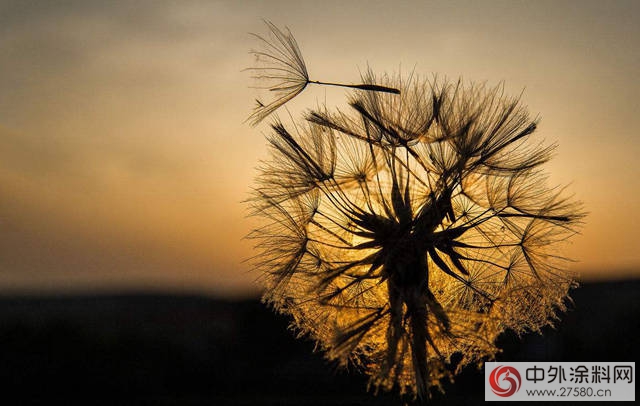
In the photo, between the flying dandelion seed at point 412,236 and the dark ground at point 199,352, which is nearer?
the flying dandelion seed at point 412,236

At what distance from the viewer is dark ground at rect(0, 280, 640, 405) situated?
11969 millimetres

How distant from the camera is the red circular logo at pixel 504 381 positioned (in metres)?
Result: 9.79

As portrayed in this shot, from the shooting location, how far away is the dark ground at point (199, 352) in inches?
471

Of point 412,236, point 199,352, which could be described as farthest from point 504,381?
point 199,352

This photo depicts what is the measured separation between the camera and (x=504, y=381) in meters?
9.83

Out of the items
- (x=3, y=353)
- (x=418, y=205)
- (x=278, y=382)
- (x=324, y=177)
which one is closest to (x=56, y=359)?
(x=3, y=353)

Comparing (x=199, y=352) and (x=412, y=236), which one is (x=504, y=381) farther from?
(x=199, y=352)

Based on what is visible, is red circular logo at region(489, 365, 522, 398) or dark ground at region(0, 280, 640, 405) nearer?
red circular logo at region(489, 365, 522, 398)

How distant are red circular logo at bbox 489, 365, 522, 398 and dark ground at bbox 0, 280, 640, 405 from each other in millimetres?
463

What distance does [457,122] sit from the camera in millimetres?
7555

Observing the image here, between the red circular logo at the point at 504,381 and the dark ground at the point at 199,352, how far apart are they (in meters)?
0.46

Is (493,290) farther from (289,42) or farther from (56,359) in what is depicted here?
(56,359)

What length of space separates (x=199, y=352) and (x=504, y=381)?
7.69 meters

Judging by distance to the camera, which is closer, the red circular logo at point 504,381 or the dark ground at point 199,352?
the red circular logo at point 504,381
